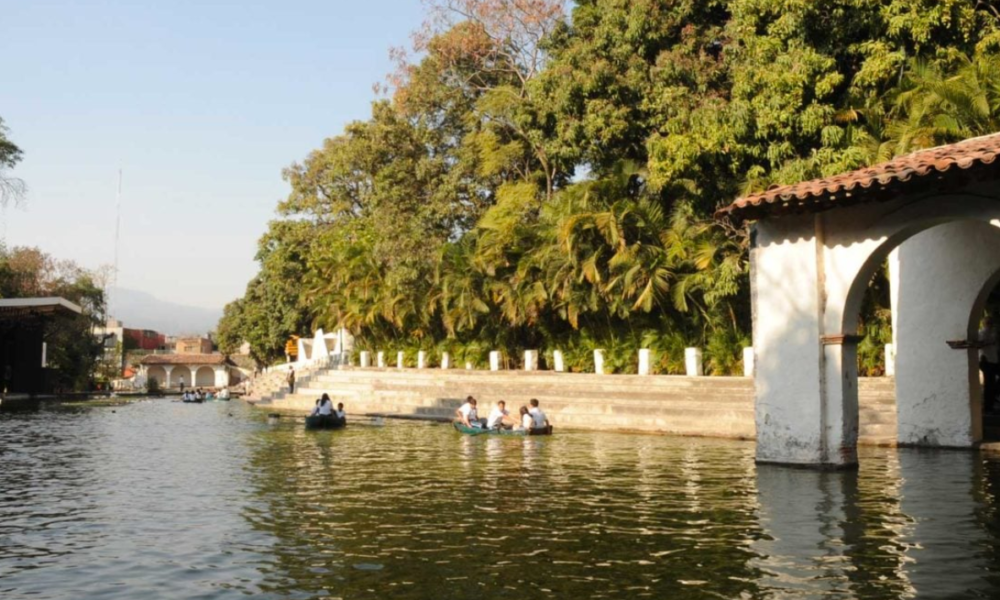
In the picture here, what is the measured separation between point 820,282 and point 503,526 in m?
7.01

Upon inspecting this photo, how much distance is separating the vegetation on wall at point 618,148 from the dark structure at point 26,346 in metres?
14.6

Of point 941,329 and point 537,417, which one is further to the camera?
point 537,417

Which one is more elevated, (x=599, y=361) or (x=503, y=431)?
(x=599, y=361)

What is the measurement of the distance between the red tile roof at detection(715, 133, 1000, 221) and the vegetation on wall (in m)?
6.92

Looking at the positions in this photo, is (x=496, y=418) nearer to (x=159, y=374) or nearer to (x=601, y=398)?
(x=601, y=398)

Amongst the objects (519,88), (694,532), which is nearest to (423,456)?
(694,532)

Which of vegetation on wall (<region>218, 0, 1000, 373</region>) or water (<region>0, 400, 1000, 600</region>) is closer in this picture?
water (<region>0, 400, 1000, 600</region>)

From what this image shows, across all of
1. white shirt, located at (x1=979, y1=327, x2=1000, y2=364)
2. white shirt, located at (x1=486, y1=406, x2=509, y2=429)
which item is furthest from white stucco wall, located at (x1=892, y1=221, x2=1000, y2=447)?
white shirt, located at (x1=486, y1=406, x2=509, y2=429)

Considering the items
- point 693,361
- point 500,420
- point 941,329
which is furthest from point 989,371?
point 500,420

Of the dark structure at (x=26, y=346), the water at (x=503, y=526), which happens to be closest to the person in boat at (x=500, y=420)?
the water at (x=503, y=526)

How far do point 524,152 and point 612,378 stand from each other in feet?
43.4

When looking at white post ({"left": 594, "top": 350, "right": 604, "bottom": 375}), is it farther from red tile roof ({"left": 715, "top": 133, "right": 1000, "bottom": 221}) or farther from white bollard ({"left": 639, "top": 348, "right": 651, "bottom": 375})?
red tile roof ({"left": 715, "top": 133, "right": 1000, "bottom": 221})

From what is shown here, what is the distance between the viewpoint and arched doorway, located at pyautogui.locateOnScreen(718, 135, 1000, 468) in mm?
14453

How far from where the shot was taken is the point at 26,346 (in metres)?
57.9
